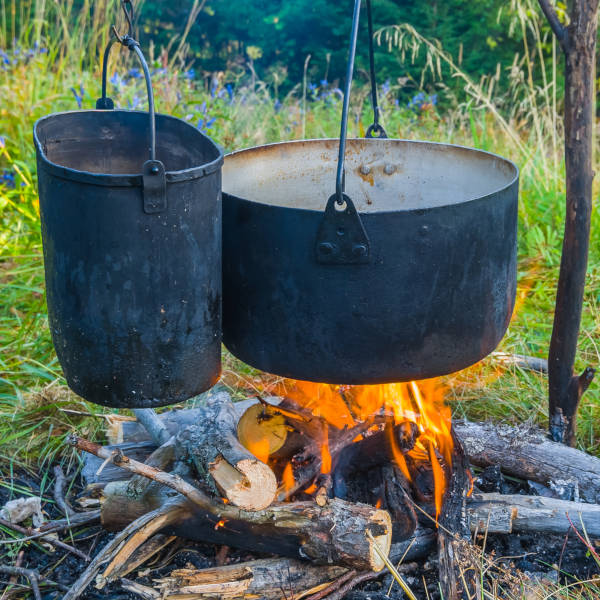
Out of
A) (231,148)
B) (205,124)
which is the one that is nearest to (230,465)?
(205,124)

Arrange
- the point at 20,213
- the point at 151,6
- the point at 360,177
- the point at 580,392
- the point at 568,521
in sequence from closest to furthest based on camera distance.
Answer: the point at 568,521
the point at 580,392
the point at 360,177
the point at 20,213
the point at 151,6

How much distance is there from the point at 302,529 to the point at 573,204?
135 centimetres

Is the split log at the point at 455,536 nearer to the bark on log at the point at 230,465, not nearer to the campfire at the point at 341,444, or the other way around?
the campfire at the point at 341,444

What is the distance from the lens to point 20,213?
14.0 ft

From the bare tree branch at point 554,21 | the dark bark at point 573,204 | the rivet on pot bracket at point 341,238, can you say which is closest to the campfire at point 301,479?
the dark bark at point 573,204

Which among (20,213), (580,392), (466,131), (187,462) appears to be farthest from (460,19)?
(187,462)

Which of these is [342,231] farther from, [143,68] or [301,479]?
[301,479]

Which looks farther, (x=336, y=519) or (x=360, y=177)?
(x=360, y=177)

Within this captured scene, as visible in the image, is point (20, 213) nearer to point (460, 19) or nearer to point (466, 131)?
point (466, 131)

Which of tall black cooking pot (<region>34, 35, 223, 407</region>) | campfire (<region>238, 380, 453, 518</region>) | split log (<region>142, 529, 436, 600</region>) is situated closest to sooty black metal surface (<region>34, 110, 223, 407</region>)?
Result: tall black cooking pot (<region>34, 35, 223, 407</region>)

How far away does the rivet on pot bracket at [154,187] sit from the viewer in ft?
5.29

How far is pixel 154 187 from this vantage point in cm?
164

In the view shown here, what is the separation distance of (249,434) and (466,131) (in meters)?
4.24

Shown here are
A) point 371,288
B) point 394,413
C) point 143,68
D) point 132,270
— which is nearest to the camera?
point 143,68
